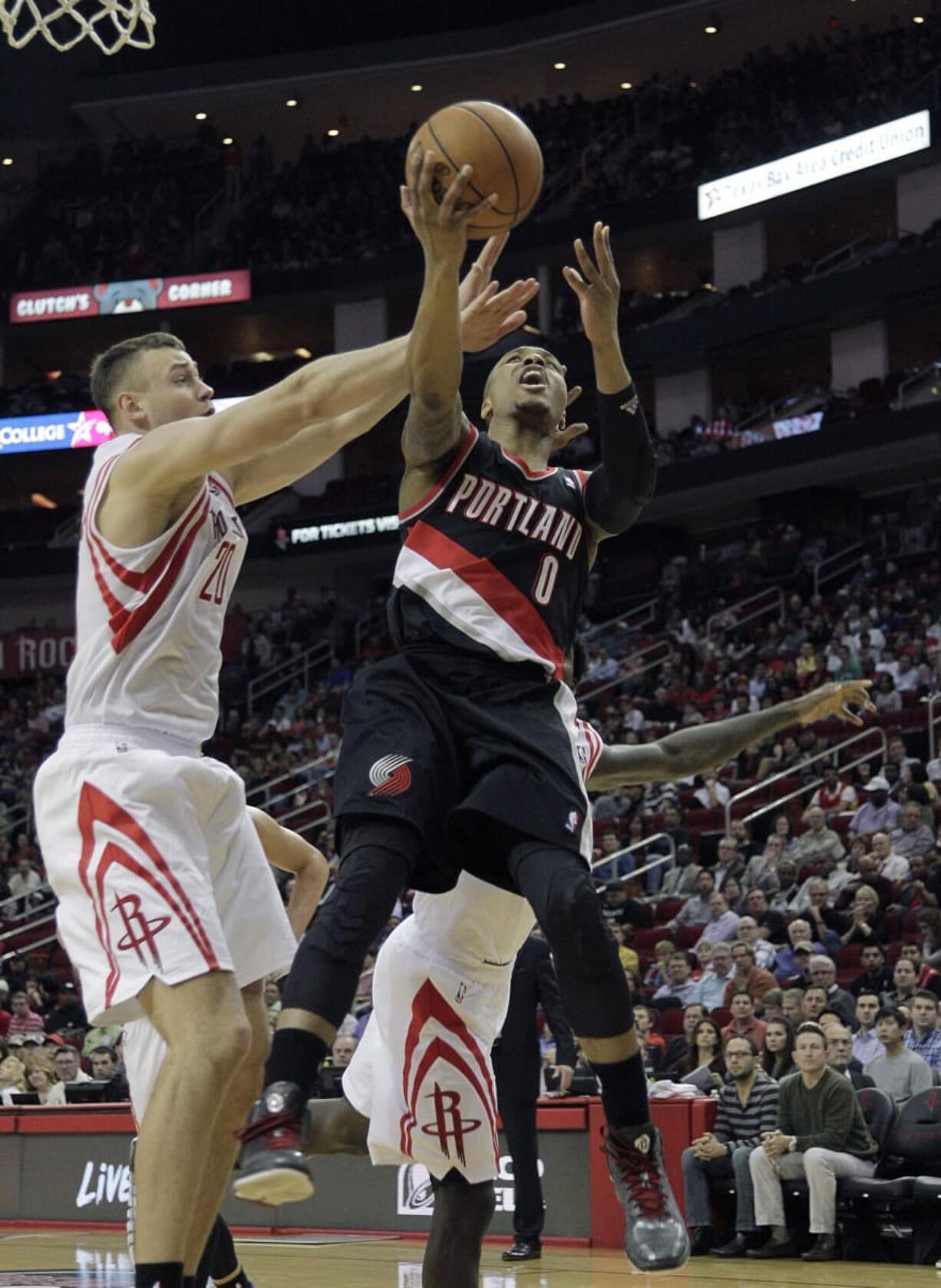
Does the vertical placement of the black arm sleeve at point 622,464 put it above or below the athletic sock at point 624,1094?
above

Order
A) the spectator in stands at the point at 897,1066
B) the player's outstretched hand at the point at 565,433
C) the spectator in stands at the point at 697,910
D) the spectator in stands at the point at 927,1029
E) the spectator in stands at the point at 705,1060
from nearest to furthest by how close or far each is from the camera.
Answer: the player's outstretched hand at the point at 565,433 → the spectator in stands at the point at 897,1066 → the spectator in stands at the point at 927,1029 → the spectator in stands at the point at 705,1060 → the spectator in stands at the point at 697,910

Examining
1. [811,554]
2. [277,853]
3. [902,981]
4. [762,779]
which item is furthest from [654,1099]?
Answer: [811,554]

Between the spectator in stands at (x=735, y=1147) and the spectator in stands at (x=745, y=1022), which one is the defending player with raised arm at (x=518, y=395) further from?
the spectator in stands at (x=745, y=1022)

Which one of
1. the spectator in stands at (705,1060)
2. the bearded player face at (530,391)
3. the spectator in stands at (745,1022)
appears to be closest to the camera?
the bearded player face at (530,391)

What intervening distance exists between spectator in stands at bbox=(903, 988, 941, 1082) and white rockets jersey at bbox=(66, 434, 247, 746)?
7.71m

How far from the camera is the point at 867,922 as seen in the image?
1447 centimetres

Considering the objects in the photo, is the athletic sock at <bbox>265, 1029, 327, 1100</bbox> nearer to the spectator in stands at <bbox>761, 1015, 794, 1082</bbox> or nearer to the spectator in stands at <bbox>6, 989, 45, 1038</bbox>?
the spectator in stands at <bbox>761, 1015, 794, 1082</bbox>

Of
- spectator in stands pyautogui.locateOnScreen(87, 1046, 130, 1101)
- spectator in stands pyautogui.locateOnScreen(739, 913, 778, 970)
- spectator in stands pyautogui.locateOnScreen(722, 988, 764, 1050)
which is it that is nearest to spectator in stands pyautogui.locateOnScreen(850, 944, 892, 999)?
→ spectator in stands pyautogui.locateOnScreen(739, 913, 778, 970)

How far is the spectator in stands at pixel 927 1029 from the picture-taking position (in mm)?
11125

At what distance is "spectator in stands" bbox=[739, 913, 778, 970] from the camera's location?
14.6m

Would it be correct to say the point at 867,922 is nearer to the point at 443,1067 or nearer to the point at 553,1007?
the point at 553,1007

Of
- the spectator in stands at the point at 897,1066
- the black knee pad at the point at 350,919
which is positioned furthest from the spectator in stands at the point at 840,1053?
the black knee pad at the point at 350,919

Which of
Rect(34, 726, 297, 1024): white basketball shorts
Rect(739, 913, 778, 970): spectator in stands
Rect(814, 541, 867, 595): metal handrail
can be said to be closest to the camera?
Rect(34, 726, 297, 1024): white basketball shorts

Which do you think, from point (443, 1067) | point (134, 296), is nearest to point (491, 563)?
point (443, 1067)
